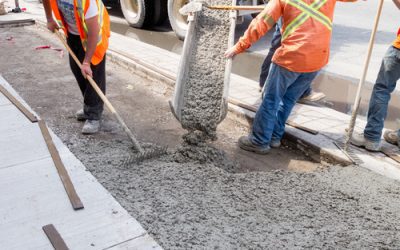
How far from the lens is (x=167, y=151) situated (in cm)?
365

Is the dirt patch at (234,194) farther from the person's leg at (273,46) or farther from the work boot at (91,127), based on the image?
the person's leg at (273,46)

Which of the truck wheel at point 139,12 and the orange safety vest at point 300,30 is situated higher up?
the orange safety vest at point 300,30

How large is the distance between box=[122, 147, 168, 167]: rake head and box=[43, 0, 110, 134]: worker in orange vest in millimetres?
957

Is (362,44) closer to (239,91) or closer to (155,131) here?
(239,91)

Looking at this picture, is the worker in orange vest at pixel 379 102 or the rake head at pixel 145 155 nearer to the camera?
the rake head at pixel 145 155

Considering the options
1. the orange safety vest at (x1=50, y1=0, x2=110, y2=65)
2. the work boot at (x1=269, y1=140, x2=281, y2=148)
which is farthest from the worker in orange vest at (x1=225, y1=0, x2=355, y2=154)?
the orange safety vest at (x1=50, y1=0, x2=110, y2=65)

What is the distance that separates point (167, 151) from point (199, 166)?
1.44 ft

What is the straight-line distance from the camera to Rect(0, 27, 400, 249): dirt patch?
8.13 feet

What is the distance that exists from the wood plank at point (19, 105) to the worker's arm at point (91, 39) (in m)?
0.80

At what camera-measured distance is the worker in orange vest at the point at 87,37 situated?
3500 mm

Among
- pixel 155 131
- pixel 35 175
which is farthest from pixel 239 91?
pixel 35 175

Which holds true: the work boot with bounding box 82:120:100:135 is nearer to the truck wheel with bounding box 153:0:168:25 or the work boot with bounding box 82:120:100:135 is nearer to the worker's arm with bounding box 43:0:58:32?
the worker's arm with bounding box 43:0:58:32

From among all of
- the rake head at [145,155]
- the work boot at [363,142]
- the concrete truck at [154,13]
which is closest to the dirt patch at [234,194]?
the rake head at [145,155]

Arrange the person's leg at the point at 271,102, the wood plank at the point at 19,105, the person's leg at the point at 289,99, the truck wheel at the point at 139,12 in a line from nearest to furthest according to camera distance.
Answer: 1. the person's leg at the point at 271,102
2. the person's leg at the point at 289,99
3. the wood plank at the point at 19,105
4. the truck wheel at the point at 139,12
